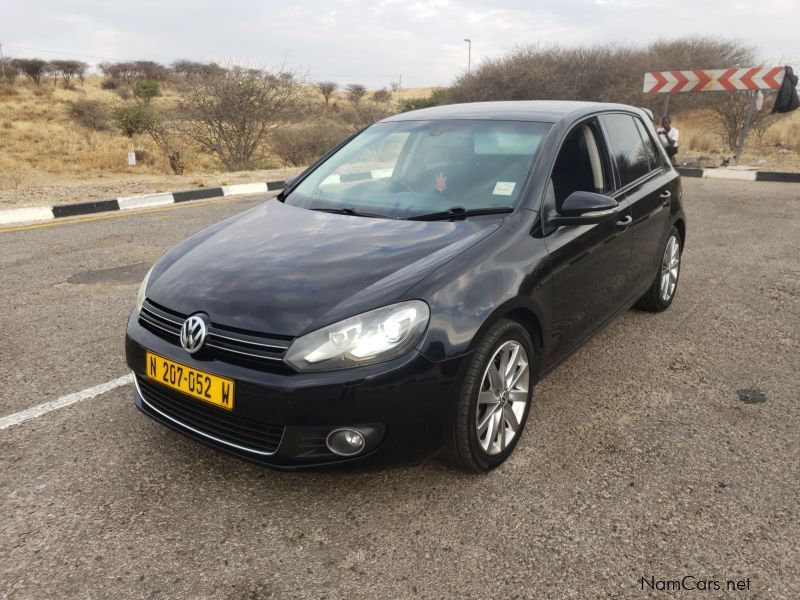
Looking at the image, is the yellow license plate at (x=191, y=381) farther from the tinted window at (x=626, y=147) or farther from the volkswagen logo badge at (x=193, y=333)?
the tinted window at (x=626, y=147)

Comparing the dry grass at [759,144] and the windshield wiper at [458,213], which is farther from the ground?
the dry grass at [759,144]

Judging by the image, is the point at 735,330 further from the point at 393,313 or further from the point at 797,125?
the point at 797,125

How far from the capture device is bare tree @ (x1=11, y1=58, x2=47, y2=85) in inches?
1738

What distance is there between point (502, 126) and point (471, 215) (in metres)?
0.76

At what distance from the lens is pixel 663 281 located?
4.57 meters

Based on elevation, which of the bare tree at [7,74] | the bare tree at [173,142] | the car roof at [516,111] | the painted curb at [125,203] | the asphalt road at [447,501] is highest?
the bare tree at [7,74]

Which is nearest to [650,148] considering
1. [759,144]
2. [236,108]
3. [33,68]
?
[236,108]

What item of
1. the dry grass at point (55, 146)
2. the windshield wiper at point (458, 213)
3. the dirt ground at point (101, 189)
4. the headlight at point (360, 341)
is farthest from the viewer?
the dry grass at point (55, 146)

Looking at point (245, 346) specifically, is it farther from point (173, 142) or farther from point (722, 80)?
point (173, 142)

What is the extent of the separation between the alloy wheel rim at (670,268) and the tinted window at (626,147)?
692 mm

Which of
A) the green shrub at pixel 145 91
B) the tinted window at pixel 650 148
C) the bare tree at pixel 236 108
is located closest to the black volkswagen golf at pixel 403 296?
the tinted window at pixel 650 148

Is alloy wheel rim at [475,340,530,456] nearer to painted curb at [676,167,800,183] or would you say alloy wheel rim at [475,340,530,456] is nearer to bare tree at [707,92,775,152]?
painted curb at [676,167,800,183]

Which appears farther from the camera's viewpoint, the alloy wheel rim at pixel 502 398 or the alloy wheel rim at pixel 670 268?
the alloy wheel rim at pixel 670 268

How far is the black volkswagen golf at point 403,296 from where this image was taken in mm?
2207
